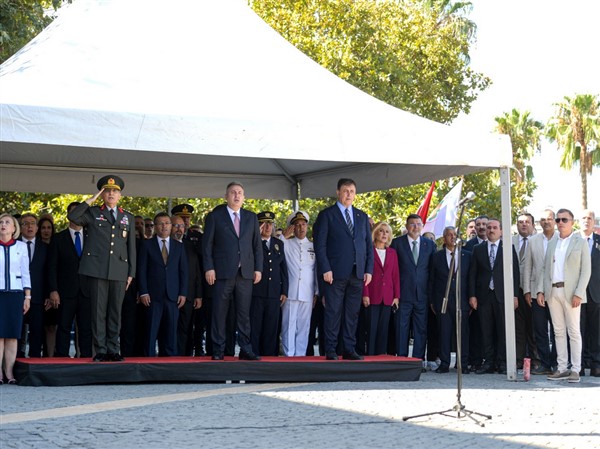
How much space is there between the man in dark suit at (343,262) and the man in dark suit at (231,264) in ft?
2.46

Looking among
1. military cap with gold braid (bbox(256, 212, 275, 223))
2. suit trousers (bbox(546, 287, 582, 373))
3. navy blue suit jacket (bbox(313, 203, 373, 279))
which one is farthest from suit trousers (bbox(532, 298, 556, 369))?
military cap with gold braid (bbox(256, 212, 275, 223))

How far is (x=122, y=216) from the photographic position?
9.60 m

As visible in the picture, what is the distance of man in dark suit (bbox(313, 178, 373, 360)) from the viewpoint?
10.0 m

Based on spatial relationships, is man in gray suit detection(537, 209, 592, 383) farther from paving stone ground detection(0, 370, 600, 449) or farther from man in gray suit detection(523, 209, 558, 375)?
paving stone ground detection(0, 370, 600, 449)

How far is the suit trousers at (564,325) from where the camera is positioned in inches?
419

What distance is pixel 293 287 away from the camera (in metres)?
11.4

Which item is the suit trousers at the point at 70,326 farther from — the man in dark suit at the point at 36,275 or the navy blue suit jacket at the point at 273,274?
the navy blue suit jacket at the point at 273,274

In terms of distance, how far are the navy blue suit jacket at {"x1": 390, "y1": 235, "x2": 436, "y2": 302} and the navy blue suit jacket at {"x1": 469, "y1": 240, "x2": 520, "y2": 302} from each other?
54 cm

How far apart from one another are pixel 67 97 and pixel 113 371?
104 inches

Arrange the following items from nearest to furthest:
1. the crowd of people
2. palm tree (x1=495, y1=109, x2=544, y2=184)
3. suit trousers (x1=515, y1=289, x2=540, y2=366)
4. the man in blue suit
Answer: the crowd of people, the man in blue suit, suit trousers (x1=515, y1=289, x2=540, y2=366), palm tree (x1=495, y1=109, x2=544, y2=184)

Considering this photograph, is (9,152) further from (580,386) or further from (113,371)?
(580,386)

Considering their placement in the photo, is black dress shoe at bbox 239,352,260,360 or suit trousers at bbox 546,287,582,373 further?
suit trousers at bbox 546,287,582,373

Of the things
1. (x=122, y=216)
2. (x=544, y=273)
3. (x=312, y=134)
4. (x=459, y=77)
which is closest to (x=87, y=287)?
(x=122, y=216)

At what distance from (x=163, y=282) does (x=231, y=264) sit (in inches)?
58.9
